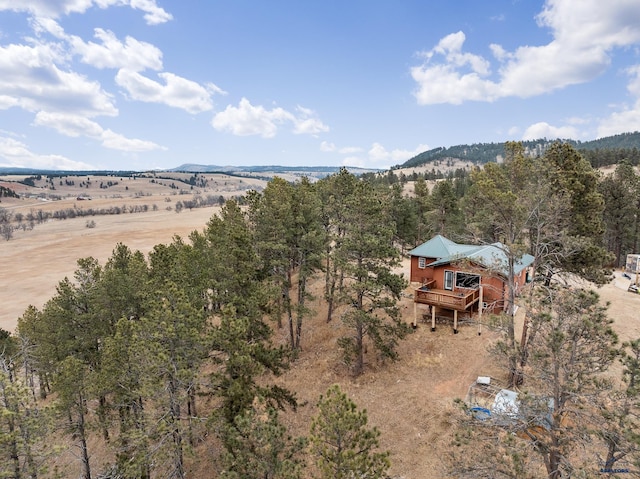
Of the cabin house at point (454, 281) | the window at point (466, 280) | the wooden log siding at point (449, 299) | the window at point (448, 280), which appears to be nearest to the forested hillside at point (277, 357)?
the cabin house at point (454, 281)

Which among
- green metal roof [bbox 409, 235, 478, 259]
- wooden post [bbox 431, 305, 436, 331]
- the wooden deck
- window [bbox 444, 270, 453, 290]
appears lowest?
wooden post [bbox 431, 305, 436, 331]

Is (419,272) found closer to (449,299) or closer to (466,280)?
(466,280)

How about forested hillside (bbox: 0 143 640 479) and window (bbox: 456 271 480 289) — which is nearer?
forested hillside (bbox: 0 143 640 479)

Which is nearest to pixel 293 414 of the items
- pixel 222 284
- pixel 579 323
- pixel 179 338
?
pixel 222 284

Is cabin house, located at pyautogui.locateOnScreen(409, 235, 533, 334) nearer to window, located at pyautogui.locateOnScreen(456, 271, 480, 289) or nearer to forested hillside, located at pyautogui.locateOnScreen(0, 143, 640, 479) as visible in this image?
window, located at pyautogui.locateOnScreen(456, 271, 480, 289)

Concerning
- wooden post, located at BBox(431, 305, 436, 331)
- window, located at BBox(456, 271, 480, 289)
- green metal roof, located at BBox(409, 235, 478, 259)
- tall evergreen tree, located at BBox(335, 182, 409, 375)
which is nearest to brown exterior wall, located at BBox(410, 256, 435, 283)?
green metal roof, located at BBox(409, 235, 478, 259)

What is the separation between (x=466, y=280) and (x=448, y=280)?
3.66 ft

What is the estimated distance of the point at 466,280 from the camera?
23.6m

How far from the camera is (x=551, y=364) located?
7.72 meters

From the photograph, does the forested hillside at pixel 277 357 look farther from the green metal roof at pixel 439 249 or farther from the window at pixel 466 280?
the window at pixel 466 280

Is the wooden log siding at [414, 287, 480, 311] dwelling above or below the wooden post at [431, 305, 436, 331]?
above

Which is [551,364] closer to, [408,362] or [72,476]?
[408,362]

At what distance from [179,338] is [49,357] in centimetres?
1125

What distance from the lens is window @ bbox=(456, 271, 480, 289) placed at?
76.8 feet
